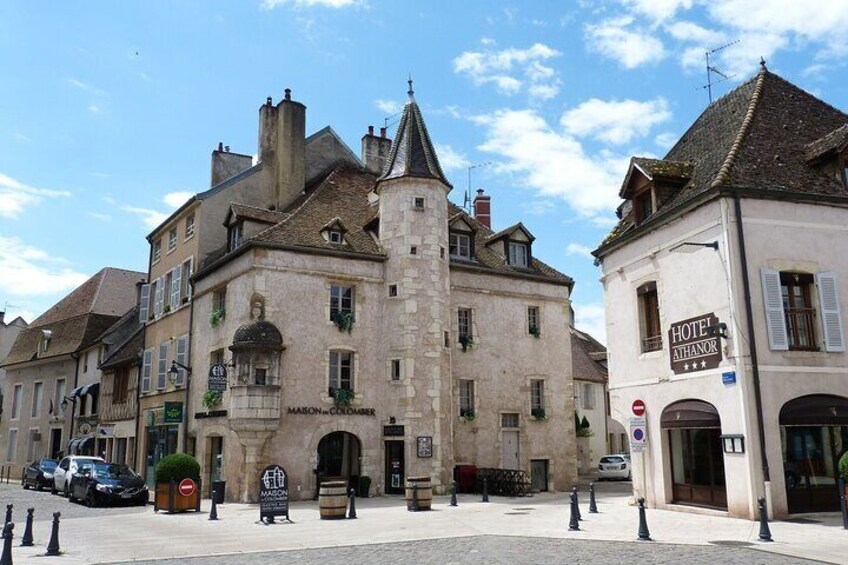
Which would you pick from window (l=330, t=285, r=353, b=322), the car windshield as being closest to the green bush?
the car windshield

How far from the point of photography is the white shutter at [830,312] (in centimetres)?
1639

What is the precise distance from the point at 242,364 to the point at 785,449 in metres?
15.3

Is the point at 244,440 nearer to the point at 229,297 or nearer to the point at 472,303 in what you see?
the point at 229,297

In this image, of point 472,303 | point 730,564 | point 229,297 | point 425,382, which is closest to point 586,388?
point 472,303

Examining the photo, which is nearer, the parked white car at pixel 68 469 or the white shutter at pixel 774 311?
the white shutter at pixel 774 311

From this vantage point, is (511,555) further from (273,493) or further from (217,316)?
(217,316)

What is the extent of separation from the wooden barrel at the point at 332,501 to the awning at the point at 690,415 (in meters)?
8.16

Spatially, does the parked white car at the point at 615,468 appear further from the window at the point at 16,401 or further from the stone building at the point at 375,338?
the window at the point at 16,401

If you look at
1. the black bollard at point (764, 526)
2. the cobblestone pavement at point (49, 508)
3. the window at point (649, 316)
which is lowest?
the cobblestone pavement at point (49, 508)

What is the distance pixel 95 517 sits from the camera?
18.9 metres

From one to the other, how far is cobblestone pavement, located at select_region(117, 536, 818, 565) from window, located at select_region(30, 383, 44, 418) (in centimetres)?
3786

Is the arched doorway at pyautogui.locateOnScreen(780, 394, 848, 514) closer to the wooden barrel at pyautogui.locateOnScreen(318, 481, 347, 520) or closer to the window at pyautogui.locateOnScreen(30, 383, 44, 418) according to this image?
the wooden barrel at pyautogui.locateOnScreen(318, 481, 347, 520)

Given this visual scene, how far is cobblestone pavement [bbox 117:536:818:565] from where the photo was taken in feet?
36.0

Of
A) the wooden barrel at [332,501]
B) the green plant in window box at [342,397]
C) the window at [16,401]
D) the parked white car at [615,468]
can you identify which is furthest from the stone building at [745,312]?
the window at [16,401]
